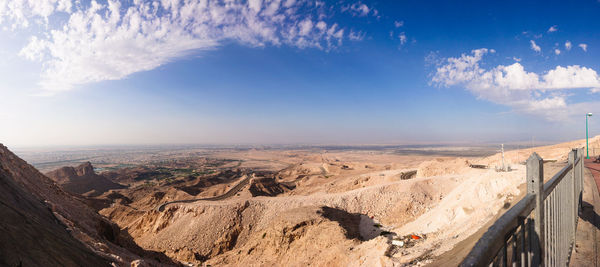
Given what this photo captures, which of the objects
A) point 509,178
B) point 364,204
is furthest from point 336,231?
point 509,178

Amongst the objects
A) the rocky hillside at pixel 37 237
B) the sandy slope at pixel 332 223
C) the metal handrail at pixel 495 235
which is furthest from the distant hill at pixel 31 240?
the sandy slope at pixel 332 223

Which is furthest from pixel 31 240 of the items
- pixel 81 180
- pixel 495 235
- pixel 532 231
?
pixel 81 180

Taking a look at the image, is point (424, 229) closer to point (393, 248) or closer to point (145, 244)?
point (393, 248)

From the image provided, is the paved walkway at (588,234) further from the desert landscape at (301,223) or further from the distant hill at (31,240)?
the distant hill at (31,240)

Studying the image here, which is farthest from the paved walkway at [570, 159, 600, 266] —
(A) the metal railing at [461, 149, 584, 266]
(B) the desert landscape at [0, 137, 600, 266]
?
(B) the desert landscape at [0, 137, 600, 266]

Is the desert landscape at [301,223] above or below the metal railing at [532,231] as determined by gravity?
below

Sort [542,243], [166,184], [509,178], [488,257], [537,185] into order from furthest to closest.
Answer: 1. [166,184]
2. [509,178]
3. [542,243]
4. [537,185]
5. [488,257]

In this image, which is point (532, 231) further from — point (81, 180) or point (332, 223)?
point (81, 180)
